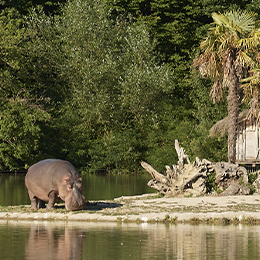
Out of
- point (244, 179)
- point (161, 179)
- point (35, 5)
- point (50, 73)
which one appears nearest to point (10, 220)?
point (161, 179)

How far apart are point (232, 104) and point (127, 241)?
19310mm

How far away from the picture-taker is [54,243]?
14.7 m

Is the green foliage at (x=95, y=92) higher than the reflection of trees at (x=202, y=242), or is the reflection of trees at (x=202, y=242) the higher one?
the green foliage at (x=95, y=92)

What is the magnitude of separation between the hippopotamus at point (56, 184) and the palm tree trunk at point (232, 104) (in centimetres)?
1330

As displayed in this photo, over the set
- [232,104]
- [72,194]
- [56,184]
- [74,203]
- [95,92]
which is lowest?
[74,203]

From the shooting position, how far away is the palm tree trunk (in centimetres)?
3266

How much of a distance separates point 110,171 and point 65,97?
6.66m

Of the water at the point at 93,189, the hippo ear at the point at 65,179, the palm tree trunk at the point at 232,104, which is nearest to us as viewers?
the hippo ear at the point at 65,179

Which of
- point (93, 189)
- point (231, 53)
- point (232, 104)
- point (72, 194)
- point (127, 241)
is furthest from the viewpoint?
point (231, 53)

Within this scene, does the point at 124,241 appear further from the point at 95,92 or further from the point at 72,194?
the point at 95,92

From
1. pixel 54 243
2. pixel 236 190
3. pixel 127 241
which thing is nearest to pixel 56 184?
pixel 54 243

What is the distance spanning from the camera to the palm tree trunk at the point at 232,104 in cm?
3266

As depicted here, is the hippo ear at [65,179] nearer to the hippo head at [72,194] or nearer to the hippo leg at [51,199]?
the hippo head at [72,194]

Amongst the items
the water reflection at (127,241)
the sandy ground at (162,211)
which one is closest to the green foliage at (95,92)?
the sandy ground at (162,211)
